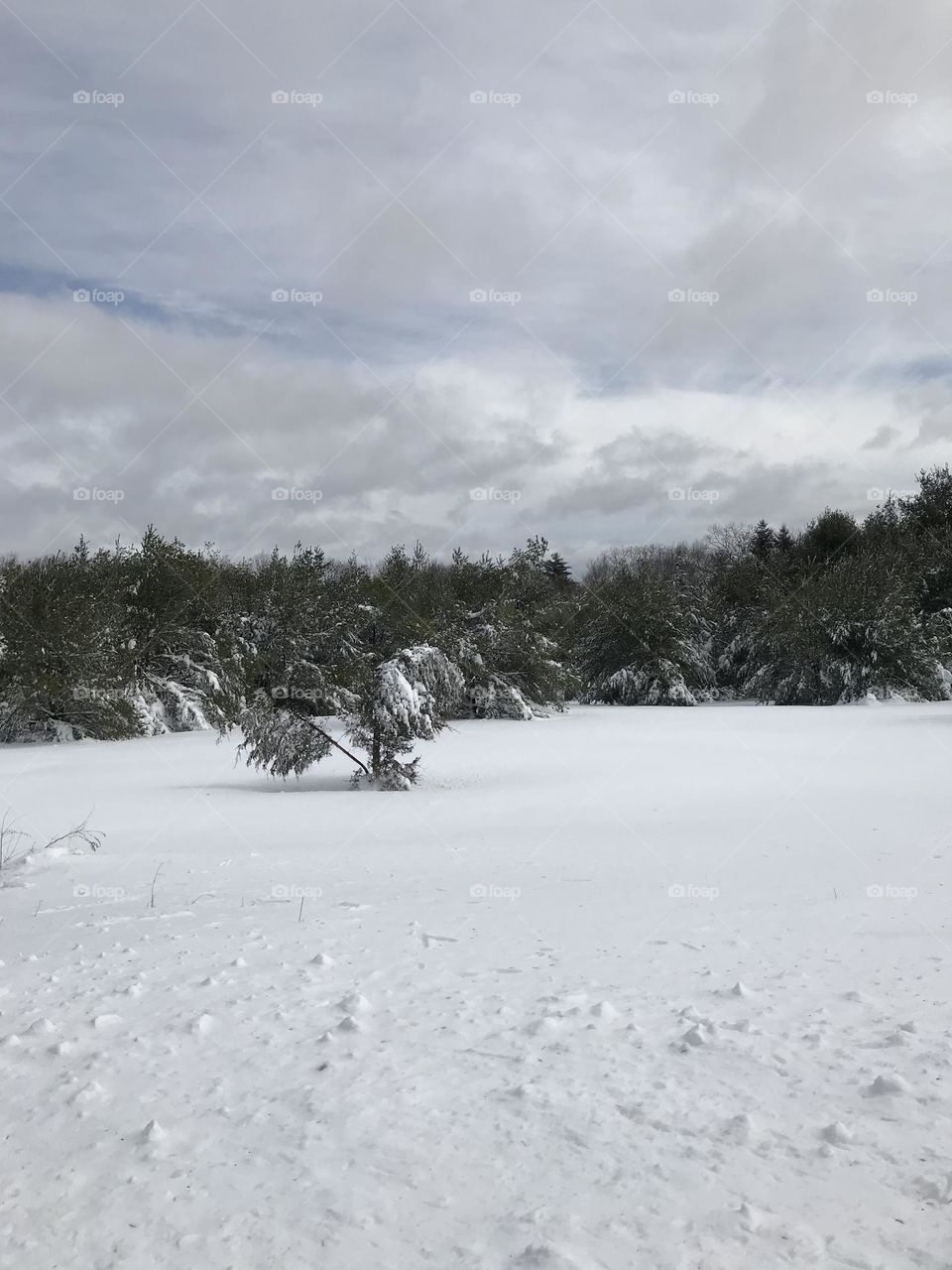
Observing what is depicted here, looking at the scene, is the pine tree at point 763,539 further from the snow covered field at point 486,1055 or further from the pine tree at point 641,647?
A: the snow covered field at point 486,1055

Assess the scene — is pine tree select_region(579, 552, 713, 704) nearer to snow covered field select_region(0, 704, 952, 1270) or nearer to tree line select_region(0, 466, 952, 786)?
tree line select_region(0, 466, 952, 786)

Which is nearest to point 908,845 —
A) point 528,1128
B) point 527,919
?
point 527,919

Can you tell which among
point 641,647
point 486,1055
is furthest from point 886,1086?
point 641,647

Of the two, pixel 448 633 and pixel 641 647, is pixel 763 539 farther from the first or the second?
pixel 448 633

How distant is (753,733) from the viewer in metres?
19.4

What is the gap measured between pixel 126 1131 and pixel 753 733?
58.4 ft

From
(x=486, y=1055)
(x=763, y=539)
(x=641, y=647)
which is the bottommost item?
(x=486, y=1055)

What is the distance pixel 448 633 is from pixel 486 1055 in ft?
76.9

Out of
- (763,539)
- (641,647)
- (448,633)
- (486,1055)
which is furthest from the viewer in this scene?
(763,539)

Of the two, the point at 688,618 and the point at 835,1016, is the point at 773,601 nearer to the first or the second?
the point at 688,618

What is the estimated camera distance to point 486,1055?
3631 mm

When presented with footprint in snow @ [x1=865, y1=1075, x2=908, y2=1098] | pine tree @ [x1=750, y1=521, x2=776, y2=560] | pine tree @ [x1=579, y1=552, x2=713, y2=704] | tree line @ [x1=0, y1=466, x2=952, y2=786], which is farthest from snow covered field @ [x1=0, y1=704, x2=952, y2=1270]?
pine tree @ [x1=750, y1=521, x2=776, y2=560]

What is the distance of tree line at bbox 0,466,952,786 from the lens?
2217cm

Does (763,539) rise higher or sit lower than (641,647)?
higher
